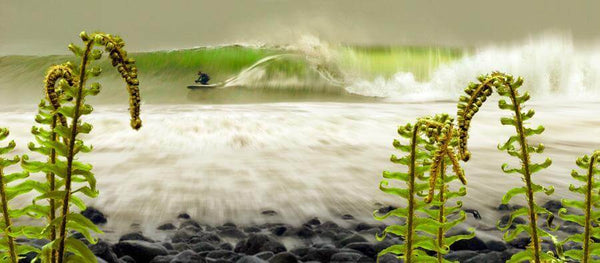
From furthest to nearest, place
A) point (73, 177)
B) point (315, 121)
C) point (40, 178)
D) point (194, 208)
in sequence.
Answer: point (315, 121) → point (40, 178) → point (194, 208) → point (73, 177)

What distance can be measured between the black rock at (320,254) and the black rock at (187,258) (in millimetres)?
899

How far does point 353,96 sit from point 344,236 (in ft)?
99.6

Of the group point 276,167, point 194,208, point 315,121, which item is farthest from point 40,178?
point 315,121

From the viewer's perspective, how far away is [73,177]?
7.51 ft

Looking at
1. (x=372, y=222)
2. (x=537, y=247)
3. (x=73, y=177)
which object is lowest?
(x=372, y=222)

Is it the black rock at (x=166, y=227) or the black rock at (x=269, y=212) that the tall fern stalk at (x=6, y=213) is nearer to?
the black rock at (x=166, y=227)

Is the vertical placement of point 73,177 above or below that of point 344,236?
above

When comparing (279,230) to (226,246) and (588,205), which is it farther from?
(588,205)

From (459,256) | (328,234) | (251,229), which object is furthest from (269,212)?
(459,256)

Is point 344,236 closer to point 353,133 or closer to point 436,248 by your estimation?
point 436,248

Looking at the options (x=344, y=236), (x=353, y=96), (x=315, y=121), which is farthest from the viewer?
(x=353, y=96)

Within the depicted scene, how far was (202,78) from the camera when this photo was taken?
41.2m

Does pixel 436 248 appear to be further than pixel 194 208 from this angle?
No

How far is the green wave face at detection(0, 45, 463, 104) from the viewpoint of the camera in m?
37.0
